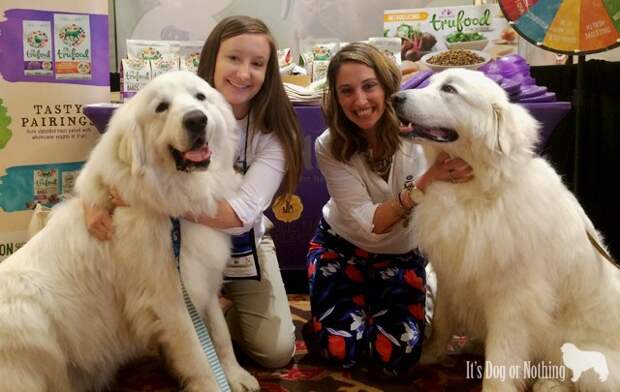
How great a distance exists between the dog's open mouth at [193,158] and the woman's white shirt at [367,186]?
0.72 m

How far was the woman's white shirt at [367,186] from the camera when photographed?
2.20m

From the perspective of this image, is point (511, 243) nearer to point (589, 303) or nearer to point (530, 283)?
point (530, 283)

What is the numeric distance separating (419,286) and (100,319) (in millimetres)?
1352

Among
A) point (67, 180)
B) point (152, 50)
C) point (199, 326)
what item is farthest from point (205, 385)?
point (152, 50)

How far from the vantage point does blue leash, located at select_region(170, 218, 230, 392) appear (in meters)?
1.78

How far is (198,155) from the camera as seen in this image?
1650mm

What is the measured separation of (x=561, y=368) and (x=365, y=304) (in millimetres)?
867

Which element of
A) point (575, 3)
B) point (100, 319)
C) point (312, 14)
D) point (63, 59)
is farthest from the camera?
point (312, 14)

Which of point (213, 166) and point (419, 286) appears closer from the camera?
point (213, 166)

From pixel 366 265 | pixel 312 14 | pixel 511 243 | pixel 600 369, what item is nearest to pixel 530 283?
pixel 511 243

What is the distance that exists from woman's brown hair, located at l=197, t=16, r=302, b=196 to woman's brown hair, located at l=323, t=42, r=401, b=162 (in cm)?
17

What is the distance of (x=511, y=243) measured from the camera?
175 cm

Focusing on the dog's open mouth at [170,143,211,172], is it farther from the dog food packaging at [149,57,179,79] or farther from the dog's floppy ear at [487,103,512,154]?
the dog food packaging at [149,57,179,79]

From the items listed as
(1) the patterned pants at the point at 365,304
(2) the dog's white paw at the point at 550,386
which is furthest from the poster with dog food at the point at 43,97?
(2) the dog's white paw at the point at 550,386
